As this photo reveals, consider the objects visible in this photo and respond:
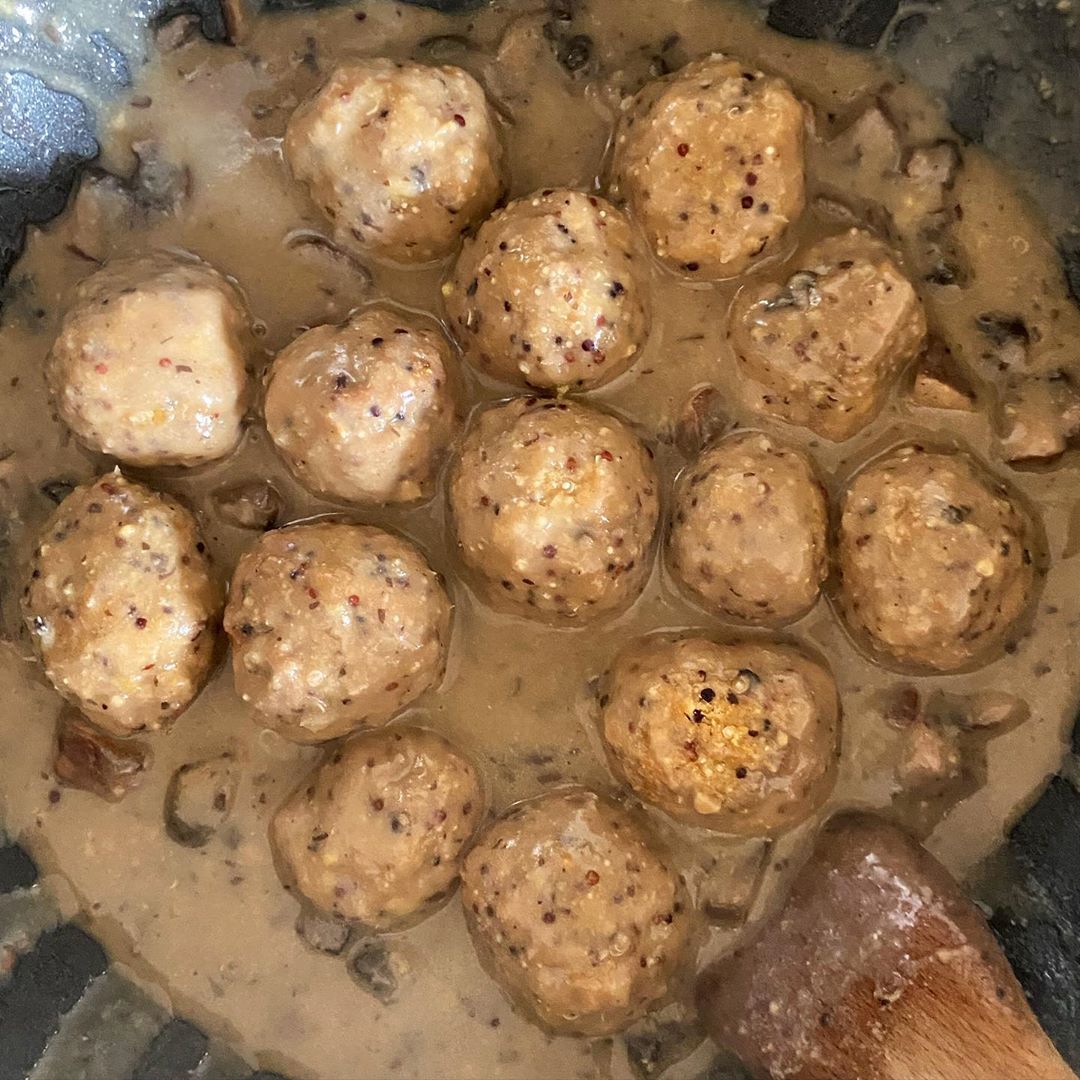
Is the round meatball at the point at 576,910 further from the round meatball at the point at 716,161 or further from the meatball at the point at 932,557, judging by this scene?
the round meatball at the point at 716,161

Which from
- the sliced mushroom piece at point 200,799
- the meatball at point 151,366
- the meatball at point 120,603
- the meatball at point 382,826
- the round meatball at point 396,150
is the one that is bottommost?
the sliced mushroom piece at point 200,799

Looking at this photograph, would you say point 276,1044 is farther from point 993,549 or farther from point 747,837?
point 993,549

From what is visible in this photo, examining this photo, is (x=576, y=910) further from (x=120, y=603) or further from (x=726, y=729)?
(x=120, y=603)

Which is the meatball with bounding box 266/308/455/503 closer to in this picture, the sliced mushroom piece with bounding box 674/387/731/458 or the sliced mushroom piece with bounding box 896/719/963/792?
the sliced mushroom piece with bounding box 674/387/731/458

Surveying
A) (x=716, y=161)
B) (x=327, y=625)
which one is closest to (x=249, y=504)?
(x=327, y=625)

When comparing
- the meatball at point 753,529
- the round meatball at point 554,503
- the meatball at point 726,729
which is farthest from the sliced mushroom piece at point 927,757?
the round meatball at point 554,503

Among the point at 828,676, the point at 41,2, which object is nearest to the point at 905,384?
the point at 828,676

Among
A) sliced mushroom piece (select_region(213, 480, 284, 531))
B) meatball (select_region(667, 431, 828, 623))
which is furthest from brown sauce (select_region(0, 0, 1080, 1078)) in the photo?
meatball (select_region(667, 431, 828, 623))
